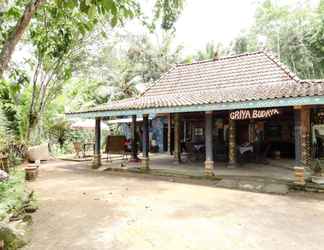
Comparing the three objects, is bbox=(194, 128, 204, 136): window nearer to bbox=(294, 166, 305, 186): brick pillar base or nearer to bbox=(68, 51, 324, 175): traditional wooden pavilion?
bbox=(68, 51, 324, 175): traditional wooden pavilion

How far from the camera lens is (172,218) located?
5270 millimetres

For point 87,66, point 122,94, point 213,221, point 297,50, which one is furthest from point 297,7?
point 213,221

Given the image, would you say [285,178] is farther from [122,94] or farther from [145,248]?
[122,94]

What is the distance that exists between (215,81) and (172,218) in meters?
8.21

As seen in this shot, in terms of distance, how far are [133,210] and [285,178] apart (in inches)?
196

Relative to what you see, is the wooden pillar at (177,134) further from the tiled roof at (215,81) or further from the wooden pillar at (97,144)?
the wooden pillar at (97,144)

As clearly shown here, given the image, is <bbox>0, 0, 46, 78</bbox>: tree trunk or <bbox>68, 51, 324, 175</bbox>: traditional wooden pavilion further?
<bbox>68, 51, 324, 175</bbox>: traditional wooden pavilion

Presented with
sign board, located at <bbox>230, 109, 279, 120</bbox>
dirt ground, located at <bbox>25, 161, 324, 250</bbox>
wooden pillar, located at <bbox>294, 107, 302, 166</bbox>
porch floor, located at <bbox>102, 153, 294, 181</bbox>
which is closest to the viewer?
dirt ground, located at <bbox>25, 161, 324, 250</bbox>

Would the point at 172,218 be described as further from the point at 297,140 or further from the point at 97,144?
the point at 97,144

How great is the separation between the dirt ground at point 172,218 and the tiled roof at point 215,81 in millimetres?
3132

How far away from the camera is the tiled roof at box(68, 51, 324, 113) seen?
9992mm

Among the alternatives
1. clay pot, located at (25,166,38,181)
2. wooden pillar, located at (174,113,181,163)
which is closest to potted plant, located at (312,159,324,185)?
wooden pillar, located at (174,113,181,163)

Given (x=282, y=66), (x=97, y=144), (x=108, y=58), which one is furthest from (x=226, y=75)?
(x=108, y=58)

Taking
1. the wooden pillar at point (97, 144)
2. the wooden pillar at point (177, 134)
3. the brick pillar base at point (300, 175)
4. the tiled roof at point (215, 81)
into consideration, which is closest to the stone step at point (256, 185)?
the brick pillar base at point (300, 175)
